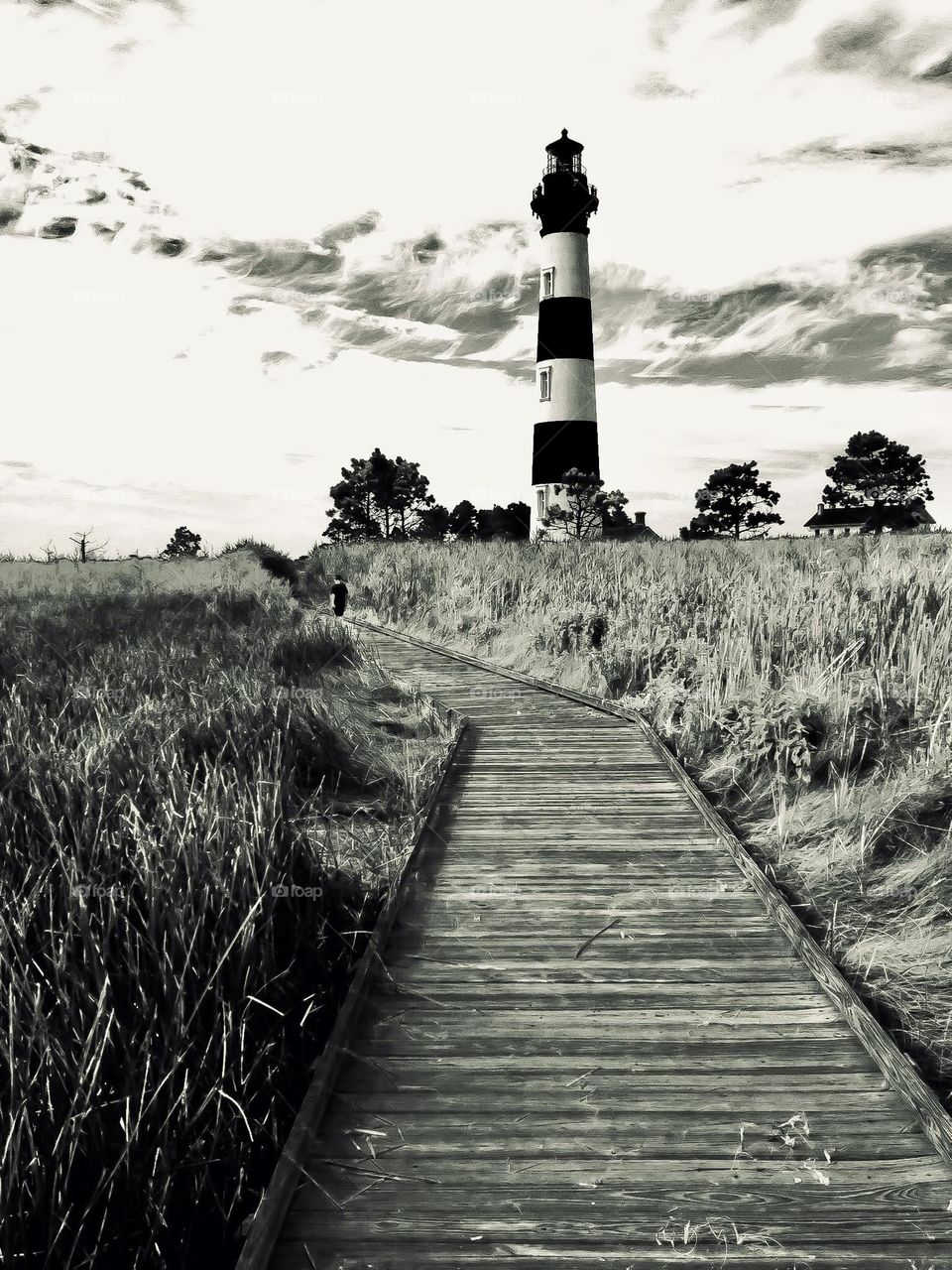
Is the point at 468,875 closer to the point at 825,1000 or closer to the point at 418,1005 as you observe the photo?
the point at 418,1005

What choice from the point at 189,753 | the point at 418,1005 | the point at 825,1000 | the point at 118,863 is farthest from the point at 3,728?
the point at 825,1000

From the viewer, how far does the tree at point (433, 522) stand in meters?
53.9

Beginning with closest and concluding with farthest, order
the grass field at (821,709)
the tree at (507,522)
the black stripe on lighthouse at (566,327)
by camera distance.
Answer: the grass field at (821,709)
the black stripe on lighthouse at (566,327)
the tree at (507,522)

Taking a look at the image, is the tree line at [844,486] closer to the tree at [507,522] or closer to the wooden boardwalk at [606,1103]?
the tree at [507,522]

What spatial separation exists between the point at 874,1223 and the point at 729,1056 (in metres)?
0.59

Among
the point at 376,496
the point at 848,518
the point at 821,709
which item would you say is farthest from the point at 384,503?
the point at 821,709

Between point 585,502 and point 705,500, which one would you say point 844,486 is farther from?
point 585,502

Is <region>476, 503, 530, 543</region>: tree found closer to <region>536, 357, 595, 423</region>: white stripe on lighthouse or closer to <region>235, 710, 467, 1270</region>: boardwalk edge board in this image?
<region>536, 357, 595, 423</region>: white stripe on lighthouse

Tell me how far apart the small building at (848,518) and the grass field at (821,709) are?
164 ft

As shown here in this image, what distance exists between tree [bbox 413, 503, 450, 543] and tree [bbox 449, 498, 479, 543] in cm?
72

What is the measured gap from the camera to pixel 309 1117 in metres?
2.02

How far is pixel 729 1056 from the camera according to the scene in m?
2.31

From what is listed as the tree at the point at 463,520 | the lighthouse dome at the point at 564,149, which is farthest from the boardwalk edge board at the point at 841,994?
the tree at the point at 463,520

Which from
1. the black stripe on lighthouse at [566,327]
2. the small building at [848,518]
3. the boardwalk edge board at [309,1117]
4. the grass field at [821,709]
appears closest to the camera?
the boardwalk edge board at [309,1117]
